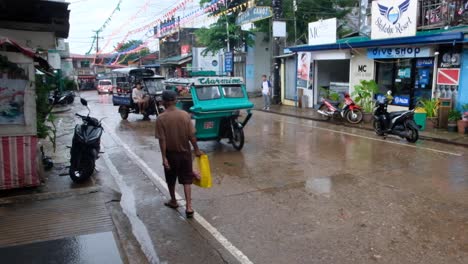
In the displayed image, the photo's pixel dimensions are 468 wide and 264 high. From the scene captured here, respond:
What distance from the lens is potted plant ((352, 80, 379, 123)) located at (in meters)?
15.4

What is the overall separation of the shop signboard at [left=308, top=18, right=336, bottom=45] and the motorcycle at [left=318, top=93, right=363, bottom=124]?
11.9 ft

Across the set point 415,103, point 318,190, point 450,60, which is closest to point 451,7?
point 450,60

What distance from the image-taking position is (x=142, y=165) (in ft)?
29.9

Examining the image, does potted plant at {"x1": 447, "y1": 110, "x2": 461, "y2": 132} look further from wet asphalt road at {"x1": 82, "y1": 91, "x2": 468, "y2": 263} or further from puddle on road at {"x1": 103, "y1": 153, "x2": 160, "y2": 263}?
puddle on road at {"x1": 103, "y1": 153, "x2": 160, "y2": 263}

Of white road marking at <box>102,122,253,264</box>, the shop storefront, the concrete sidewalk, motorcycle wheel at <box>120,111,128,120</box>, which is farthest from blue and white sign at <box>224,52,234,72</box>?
white road marking at <box>102,122,253,264</box>

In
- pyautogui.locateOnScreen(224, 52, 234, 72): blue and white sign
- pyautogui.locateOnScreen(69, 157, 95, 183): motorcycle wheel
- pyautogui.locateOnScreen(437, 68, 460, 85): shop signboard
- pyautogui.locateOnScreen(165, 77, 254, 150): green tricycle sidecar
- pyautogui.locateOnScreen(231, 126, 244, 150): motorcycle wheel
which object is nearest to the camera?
pyautogui.locateOnScreen(69, 157, 95, 183): motorcycle wheel

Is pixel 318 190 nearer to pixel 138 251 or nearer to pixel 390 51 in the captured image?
pixel 138 251

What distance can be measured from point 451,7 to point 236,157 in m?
9.66

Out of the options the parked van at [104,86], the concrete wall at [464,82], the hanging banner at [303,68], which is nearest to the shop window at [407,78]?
the concrete wall at [464,82]

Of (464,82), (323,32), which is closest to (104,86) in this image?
(323,32)

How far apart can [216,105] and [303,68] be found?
38.2 ft

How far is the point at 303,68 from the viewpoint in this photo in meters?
20.7

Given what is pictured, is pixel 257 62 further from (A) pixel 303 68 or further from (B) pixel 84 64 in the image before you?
(B) pixel 84 64

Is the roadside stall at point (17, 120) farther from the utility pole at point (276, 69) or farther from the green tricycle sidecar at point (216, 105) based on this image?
the utility pole at point (276, 69)
